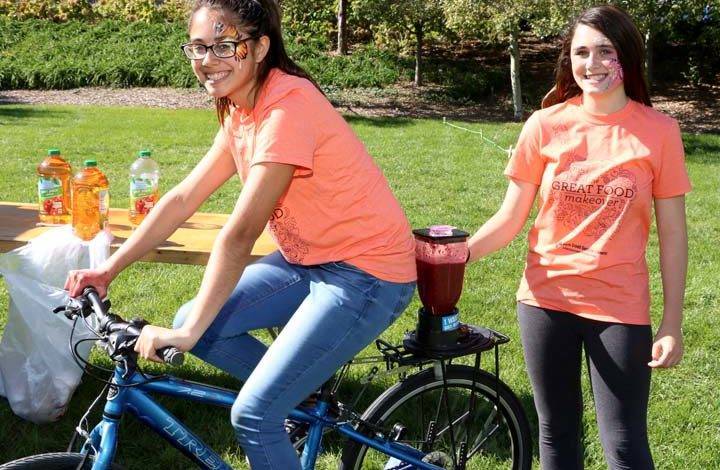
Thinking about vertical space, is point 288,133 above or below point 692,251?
above

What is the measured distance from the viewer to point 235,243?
2.50 meters

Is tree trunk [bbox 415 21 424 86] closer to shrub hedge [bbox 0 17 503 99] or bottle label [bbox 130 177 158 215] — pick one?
shrub hedge [bbox 0 17 503 99]

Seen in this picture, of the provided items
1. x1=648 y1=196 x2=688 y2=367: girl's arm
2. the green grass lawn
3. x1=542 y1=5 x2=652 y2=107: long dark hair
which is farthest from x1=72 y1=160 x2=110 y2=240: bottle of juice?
x1=648 y1=196 x2=688 y2=367: girl's arm

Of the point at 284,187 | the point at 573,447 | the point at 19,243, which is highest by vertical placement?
the point at 284,187

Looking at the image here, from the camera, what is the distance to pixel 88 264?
13.3 ft

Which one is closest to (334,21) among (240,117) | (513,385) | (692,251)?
(692,251)

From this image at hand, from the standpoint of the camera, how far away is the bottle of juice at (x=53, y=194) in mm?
4395

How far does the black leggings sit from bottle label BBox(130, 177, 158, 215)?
82.4 inches

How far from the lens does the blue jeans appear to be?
2.68 metres

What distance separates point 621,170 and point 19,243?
8.76 feet

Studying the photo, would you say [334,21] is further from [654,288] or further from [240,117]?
[240,117]

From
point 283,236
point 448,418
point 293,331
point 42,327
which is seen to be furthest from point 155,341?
point 42,327

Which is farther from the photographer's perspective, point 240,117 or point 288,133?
point 240,117

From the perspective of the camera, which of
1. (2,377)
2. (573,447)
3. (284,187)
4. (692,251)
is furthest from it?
(692,251)
